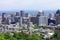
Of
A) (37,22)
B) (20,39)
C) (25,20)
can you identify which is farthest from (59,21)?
(20,39)

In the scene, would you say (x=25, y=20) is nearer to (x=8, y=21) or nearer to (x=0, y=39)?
(x=8, y=21)

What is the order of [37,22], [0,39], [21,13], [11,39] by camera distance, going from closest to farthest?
[0,39] < [11,39] < [37,22] < [21,13]

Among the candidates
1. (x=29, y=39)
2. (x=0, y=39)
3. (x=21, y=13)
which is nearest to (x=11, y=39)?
(x=29, y=39)

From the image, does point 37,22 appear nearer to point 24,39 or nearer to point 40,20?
point 40,20

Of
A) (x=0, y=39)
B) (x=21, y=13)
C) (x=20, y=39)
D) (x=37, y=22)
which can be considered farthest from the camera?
(x=21, y=13)

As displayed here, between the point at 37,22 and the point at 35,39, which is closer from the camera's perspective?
the point at 35,39

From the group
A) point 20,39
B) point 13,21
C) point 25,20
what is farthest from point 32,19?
point 20,39

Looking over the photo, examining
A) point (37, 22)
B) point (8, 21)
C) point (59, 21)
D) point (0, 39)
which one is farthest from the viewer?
point (8, 21)

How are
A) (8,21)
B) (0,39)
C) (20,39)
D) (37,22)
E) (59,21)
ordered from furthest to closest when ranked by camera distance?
(8,21) → (37,22) → (59,21) → (20,39) → (0,39)

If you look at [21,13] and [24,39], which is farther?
[21,13]
